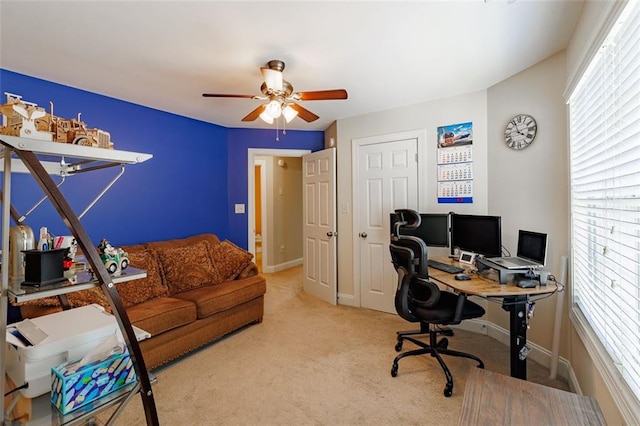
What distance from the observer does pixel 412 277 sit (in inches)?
89.5

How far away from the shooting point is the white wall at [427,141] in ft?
9.91

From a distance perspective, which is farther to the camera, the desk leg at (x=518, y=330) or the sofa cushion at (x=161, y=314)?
the sofa cushion at (x=161, y=314)

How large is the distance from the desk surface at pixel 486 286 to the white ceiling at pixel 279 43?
5.32 ft

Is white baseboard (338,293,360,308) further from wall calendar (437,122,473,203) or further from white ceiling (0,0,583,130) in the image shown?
white ceiling (0,0,583,130)

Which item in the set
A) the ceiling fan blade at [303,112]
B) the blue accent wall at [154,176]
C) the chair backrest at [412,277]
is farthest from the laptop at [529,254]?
the blue accent wall at [154,176]

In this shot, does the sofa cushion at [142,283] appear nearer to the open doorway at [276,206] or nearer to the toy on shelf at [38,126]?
the toy on shelf at [38,126]

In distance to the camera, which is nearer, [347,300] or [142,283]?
[142,283]

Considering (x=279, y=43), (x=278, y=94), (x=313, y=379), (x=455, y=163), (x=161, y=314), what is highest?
(x=279, y=43)

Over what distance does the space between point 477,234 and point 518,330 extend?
858 millimetres

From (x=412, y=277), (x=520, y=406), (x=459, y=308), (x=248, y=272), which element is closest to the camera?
(x=520, y=406)

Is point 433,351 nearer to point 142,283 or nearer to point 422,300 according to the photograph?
point 422,300

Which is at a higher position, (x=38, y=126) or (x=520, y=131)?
(x=520, y=131)

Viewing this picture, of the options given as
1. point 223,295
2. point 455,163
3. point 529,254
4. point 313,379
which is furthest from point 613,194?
point 223,295

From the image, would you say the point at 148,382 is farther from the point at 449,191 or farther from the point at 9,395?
the point at 449,191
